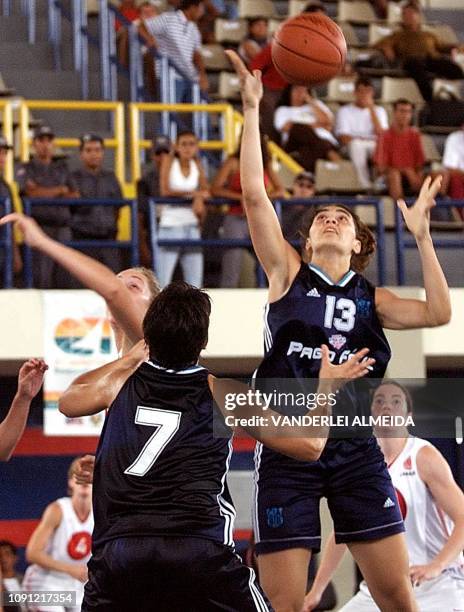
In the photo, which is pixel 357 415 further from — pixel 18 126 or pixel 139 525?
A: pixel 18 126

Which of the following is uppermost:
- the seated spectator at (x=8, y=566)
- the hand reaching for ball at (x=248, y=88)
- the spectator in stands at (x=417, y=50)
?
the hand reaching for ball at (x=248, y=88)

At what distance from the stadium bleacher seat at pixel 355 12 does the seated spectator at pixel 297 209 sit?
5297 mm

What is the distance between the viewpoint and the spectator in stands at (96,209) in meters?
10.4

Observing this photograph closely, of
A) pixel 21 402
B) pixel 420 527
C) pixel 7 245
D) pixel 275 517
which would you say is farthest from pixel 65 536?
pixel 21 402

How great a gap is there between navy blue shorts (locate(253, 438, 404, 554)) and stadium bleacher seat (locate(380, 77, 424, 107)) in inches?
373

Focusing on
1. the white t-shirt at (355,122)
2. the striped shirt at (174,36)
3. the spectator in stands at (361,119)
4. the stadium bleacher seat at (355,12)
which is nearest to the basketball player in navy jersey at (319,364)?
the spectator in stands at (361,119)

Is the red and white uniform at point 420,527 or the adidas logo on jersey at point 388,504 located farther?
the red and white uniform at point 420,527

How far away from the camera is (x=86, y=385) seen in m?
4.36

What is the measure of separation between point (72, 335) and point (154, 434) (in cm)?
602

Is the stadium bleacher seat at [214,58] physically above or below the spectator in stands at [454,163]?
above

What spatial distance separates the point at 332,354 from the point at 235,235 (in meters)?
5.43

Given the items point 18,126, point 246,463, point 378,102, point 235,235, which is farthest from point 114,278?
point 378,102

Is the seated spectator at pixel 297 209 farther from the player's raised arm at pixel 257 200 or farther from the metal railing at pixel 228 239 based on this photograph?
the player's raised arm at pixel 257 200

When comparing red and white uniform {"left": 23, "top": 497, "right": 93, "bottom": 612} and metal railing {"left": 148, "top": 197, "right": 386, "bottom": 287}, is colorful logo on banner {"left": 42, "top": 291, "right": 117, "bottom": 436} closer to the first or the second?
metal railing {"left": 148, "top": 197, "right": 386, "bottom": 287}
